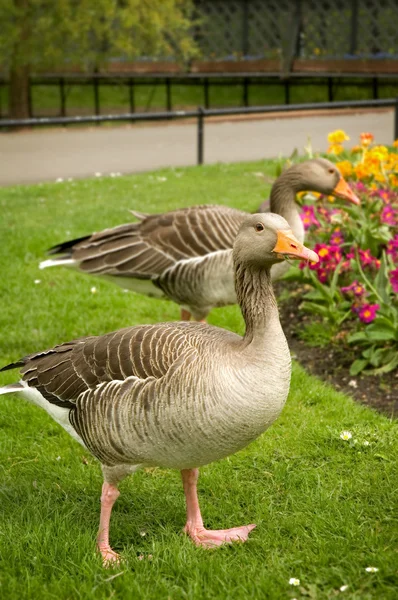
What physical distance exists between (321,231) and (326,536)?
372cm

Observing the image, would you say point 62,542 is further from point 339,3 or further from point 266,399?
point 339,3

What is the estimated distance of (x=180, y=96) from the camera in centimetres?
2661

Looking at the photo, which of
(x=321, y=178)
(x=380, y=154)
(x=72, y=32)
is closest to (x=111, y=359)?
(x=321, y=178)

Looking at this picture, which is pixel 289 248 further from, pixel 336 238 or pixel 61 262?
pixel 336 238

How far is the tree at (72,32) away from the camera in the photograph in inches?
701

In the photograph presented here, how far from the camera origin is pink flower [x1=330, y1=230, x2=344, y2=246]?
6.68 meters

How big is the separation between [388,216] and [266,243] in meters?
3.36

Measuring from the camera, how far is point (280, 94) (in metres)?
25.8

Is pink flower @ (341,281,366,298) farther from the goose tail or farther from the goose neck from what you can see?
the goose tail

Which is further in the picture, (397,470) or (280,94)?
(280,94)

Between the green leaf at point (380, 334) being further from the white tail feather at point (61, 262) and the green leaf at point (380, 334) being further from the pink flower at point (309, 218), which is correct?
A: the white tail feather at point (61, 262)

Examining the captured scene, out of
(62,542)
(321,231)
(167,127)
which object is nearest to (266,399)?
(62,542)

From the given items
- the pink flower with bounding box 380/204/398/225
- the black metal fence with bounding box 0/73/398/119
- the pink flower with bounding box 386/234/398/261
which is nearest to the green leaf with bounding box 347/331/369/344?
the pink flower with bounding box 386/234/398/261

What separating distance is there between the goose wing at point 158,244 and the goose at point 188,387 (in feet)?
6.58
